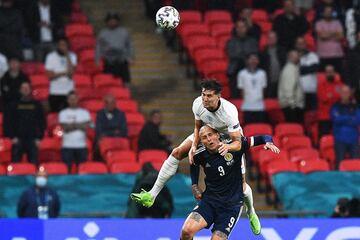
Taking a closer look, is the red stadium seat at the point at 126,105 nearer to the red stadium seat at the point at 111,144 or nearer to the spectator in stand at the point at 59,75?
the spectator in stand at the point at 59,75

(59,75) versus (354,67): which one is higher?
(59,75)

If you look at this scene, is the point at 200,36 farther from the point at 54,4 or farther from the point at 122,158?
the point at 122,158

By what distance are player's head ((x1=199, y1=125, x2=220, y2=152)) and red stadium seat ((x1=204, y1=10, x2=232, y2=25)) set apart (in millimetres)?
11324

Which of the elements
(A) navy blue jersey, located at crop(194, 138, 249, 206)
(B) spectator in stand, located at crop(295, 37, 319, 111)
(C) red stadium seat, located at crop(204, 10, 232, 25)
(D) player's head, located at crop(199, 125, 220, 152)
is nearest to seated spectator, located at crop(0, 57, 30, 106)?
(C) red stadium seat, located at crop(204, 10, 232, 25)

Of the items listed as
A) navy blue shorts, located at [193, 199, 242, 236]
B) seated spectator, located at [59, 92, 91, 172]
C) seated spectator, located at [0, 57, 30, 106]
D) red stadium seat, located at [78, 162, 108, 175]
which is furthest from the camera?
seated spectator, located at [0, 57, 30, 106]

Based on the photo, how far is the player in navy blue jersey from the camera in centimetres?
1664

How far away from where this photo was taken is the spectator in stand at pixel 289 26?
85.8 feet

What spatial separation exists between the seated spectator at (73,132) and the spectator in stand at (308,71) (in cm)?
432

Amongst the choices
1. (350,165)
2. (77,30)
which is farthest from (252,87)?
(77,30)

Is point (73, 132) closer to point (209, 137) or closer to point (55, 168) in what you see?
point (55, 168)

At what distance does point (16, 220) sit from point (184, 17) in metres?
9.70

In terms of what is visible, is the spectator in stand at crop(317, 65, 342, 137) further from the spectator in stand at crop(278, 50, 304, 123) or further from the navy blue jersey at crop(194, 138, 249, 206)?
the navy blue jersey at crop(194, 138, 249, 206)

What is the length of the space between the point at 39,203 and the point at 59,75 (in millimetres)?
3946

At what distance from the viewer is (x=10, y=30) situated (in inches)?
989
